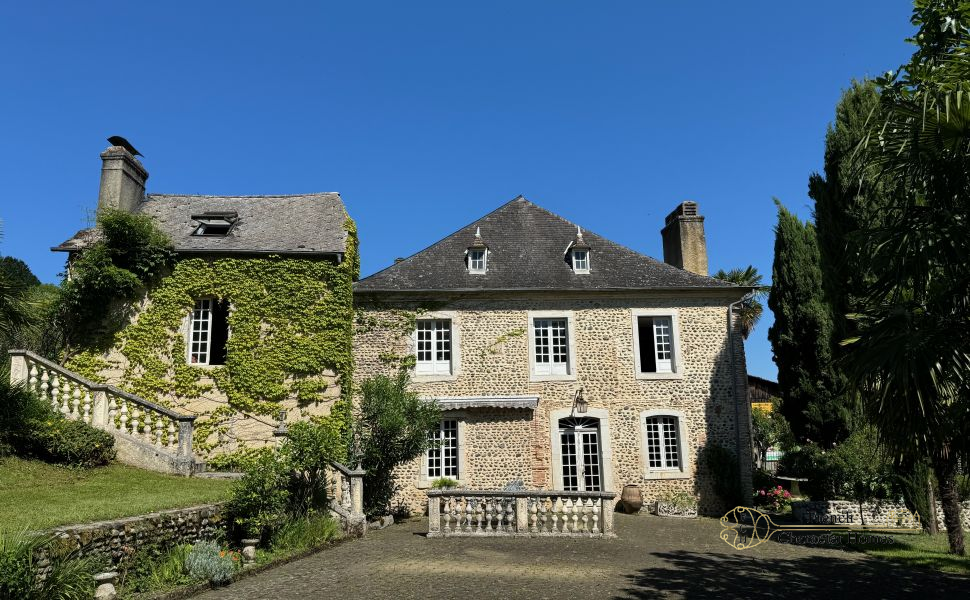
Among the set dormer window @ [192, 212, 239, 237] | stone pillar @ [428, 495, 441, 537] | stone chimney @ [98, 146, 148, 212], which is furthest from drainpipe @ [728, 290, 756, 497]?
stone chimney @ [98, 146, 148, 212]

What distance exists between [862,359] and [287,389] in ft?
37.9

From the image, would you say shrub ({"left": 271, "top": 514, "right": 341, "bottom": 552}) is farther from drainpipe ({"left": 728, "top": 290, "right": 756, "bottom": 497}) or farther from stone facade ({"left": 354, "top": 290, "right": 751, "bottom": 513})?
drainpipe ({"left": 728, "top": 290, "right": 756, "bottom": 497})

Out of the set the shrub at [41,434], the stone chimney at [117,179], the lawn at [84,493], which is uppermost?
the stone chimney at [117,179]

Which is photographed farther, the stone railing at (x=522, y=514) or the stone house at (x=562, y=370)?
the stone house at (x=562, y=370)

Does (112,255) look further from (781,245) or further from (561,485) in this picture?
(781,245)

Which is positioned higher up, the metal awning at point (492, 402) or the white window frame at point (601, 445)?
the metal awning at point (492, 402)

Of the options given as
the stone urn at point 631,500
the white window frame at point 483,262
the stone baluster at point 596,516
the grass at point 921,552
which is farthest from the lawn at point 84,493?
the grass at point 921,552

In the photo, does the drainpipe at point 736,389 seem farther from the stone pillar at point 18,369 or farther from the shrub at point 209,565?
the stone pillar at point 18,369

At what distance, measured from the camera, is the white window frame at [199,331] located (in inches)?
553

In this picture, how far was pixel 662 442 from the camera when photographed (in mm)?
15781

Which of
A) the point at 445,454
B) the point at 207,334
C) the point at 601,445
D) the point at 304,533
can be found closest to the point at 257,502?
the point at 304,533

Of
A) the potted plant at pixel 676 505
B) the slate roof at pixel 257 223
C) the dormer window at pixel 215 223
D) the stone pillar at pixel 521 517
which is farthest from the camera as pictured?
the dormer window at pixel 215 223

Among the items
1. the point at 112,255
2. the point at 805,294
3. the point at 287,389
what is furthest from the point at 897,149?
the point at 112,255

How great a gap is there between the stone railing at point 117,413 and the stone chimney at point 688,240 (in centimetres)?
1391
